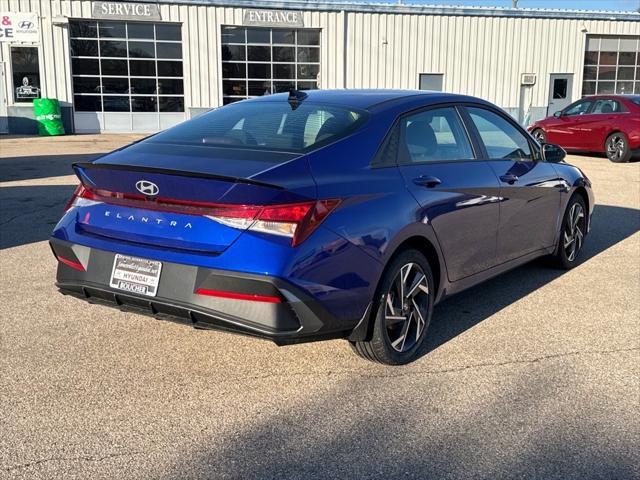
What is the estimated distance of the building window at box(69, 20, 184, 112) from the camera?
25531mm

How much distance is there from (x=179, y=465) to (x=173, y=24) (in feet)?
83.9

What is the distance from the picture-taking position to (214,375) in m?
3.94

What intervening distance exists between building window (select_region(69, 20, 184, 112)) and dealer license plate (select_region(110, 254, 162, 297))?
24115mm

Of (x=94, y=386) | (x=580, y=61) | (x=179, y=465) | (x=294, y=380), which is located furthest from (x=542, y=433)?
(x=580, y=61)

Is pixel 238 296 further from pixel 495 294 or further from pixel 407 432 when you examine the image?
pixel 495 294

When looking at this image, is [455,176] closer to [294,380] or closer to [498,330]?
[498,330]

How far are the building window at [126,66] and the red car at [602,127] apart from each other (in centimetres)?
1515

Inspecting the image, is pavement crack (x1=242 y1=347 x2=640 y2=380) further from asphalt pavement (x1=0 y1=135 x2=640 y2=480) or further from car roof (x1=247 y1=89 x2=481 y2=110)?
car roof (x1=247 y1=89 x2=481 y2=110)

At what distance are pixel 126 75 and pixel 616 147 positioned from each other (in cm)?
1817

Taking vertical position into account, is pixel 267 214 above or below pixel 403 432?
above

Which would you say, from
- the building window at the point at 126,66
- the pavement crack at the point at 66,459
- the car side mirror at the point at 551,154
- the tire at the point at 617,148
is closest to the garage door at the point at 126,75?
the building window at the point at 126,66

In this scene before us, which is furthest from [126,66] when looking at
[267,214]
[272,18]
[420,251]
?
[267,214]

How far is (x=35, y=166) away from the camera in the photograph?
14586 mm

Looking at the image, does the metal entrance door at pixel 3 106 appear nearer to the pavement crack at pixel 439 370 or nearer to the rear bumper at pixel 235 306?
the rear bumper at pixel 235 306
